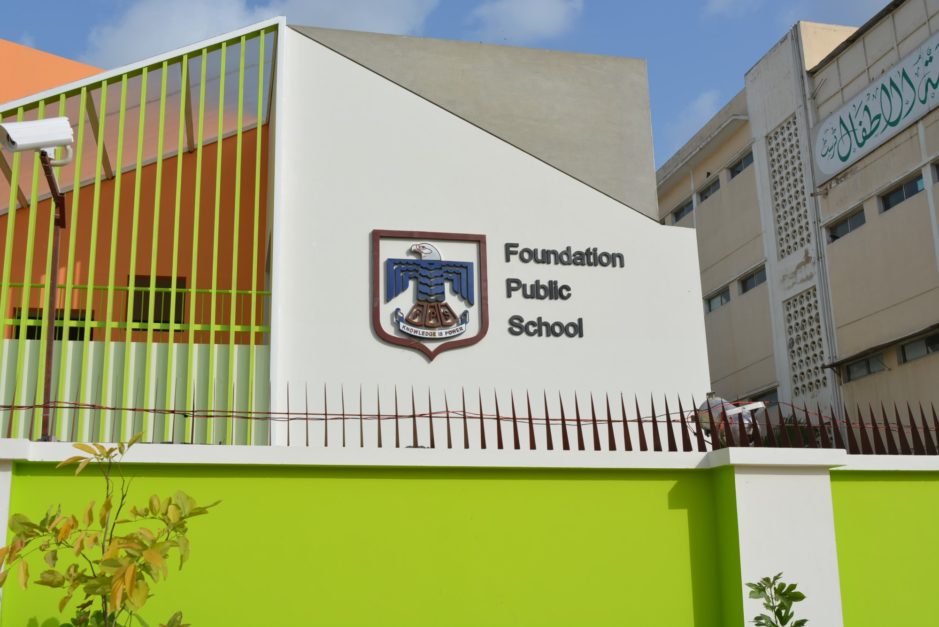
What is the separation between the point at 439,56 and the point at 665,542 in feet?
33.0

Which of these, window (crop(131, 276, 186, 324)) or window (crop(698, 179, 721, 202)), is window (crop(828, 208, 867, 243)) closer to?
window (crop(698, 179, 721, 202))

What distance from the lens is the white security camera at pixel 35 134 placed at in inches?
233

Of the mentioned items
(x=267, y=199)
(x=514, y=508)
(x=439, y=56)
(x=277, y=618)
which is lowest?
(x=277, y=618)

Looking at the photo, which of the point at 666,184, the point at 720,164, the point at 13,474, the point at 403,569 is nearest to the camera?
the point at 13,474

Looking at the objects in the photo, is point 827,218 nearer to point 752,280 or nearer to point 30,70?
point 752,280

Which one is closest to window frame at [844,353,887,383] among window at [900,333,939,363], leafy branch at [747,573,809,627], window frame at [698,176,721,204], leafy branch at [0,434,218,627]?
window at [900,333,939,363]

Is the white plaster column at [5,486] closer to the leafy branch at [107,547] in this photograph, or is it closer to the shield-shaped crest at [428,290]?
the leafy branch at [107,547]

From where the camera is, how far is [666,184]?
29969mm

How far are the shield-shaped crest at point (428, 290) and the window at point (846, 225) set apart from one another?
1198 centimetres

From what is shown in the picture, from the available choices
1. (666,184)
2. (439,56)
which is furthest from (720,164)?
(439,56)

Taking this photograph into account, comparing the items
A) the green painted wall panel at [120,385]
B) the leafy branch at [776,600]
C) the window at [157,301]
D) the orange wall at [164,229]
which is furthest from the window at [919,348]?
the leafy branch at [776,600]

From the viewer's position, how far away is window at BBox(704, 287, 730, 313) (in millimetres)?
26953

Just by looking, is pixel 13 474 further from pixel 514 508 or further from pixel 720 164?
pixel 720 164

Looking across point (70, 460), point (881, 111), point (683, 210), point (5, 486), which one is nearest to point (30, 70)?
point (5, 486)
